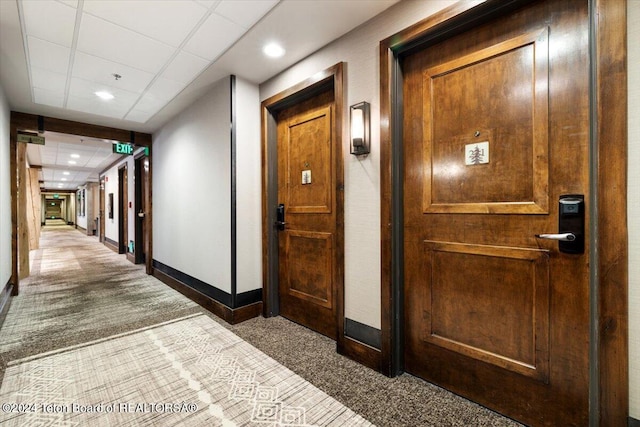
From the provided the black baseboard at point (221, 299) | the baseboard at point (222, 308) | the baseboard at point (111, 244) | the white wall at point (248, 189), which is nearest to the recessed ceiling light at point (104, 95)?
the white wall at point (248, 189)

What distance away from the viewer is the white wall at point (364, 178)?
6.82 ft

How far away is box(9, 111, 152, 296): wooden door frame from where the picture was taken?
3961 mm

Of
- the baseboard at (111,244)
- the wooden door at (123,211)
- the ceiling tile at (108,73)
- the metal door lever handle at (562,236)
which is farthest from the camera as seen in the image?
the baseboard at (111,244)

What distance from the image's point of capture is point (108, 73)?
2965 millimetres

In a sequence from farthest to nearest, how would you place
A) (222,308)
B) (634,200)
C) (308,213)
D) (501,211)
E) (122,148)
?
(122,148) < (222,308) < (308,213) < (501,211) < (634,200)

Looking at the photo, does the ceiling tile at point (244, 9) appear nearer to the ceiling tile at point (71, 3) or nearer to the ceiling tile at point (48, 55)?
the ceiling tile at point (71, 3)

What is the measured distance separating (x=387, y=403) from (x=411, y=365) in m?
0.39

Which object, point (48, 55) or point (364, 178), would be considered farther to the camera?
point (48, 55)

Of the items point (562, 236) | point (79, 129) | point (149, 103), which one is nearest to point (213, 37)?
point (149, 103)

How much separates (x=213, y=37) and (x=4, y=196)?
11.2 feet

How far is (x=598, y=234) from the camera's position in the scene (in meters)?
1.27

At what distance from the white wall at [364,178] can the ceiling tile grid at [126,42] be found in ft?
2.42

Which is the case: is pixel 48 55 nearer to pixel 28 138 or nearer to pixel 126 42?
pixel 126 42

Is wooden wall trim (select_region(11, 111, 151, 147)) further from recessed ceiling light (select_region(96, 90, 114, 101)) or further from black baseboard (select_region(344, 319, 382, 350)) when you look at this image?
black baseboard (select_region(344, 319, 382, 350))
